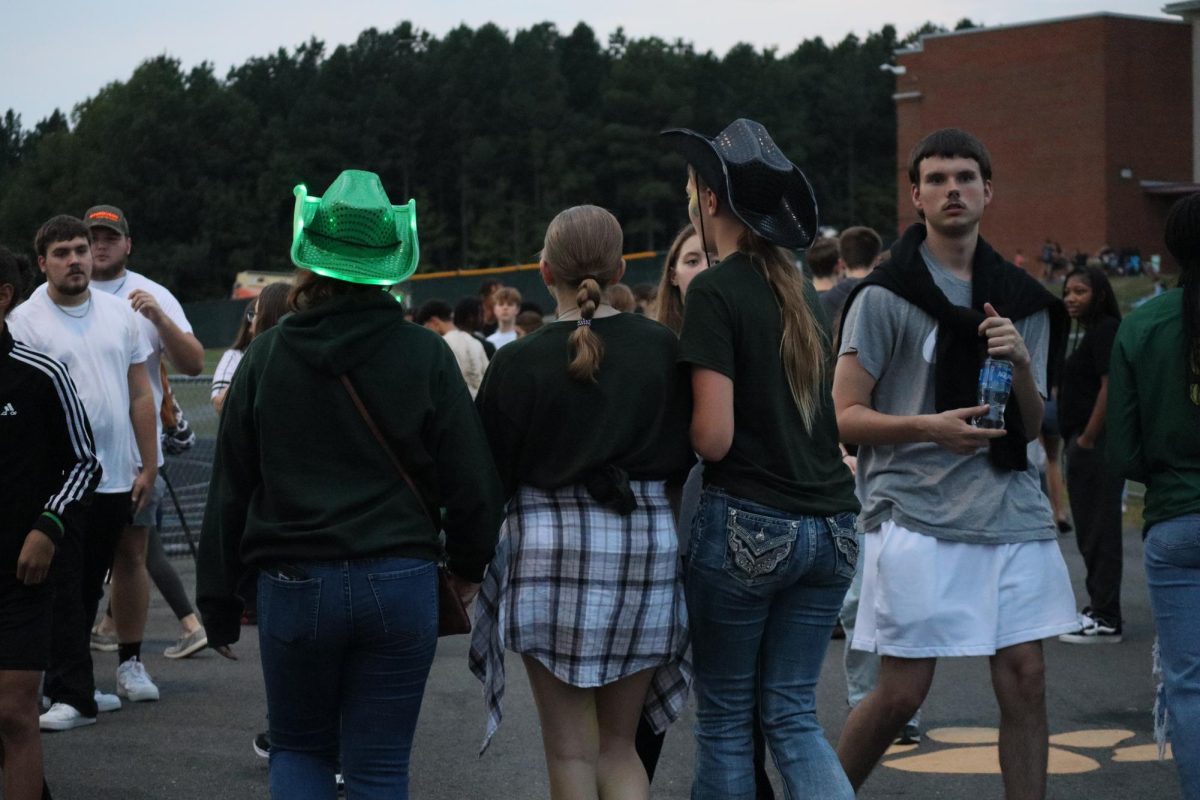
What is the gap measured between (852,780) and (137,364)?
386cm

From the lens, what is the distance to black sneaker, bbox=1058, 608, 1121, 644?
28.5 feet

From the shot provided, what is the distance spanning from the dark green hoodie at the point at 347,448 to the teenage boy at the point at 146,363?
3.47 metres

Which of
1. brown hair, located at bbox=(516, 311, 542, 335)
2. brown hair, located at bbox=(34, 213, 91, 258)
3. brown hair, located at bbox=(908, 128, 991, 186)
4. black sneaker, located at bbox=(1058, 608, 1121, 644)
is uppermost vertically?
brown hair, located at bbox=(908, 128, 991, 186)

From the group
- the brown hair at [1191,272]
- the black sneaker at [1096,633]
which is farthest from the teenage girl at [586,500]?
the black sneaker at [1096,633]

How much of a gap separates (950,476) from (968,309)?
0.48m

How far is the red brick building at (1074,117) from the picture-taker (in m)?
69.1

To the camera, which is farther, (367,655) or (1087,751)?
(1087,751)

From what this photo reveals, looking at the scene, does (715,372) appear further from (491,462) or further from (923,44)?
(923,44)

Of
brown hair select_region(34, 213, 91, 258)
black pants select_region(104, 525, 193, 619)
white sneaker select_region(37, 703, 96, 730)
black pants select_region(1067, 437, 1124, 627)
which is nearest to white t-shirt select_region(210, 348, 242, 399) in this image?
black pants select_region(104, 525, 193, 619)

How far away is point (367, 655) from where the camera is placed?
3.79 metres

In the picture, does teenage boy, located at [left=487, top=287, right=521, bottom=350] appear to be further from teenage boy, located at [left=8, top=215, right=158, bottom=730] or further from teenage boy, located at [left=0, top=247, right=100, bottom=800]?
teenage boy, located at [left=0, top=247, right=100, bottom=800]

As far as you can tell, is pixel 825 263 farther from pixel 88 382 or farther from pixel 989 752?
pixel 88 382

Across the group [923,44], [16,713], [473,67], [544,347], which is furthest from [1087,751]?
[473,67]

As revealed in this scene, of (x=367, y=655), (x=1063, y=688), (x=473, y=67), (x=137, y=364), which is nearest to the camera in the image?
(x=367, y=655)
